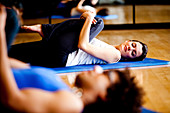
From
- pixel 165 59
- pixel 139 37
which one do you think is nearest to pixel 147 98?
pixel 165 59

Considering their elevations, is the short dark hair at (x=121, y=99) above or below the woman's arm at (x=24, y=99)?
below

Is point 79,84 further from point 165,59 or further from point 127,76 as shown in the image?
point 165,59

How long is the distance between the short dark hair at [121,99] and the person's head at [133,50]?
46.0 inches

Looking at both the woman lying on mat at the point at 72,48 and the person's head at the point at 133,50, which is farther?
the person's head at the point at 133,50

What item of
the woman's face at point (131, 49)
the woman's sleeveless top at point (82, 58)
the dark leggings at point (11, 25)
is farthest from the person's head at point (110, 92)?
the woman's face at point (131, 49)

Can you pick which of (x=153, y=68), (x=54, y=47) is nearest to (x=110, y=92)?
(x=54, y=47)

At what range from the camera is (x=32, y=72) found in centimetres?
106

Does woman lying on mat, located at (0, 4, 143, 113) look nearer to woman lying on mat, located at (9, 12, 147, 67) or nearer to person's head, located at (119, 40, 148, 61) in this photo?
woman lying on mat, located at (9, 12, 147, 67)

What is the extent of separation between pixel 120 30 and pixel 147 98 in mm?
2988

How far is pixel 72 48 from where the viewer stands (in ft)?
7.00

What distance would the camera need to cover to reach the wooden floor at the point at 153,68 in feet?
6.00

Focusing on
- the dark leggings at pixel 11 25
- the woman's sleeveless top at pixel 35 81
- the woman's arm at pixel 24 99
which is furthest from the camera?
the dark leggings at pixel 11 25

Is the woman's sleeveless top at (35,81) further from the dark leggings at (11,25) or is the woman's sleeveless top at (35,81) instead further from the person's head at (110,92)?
the dark leggings at (11,25)

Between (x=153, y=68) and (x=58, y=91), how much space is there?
1742 millimetres
